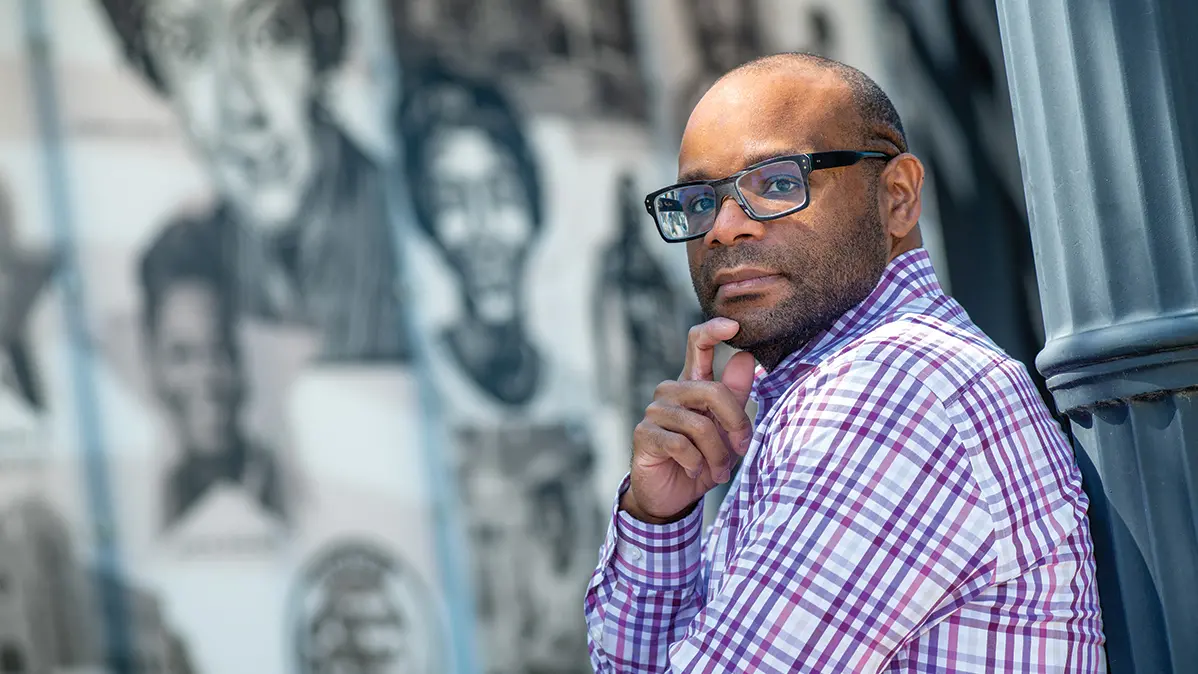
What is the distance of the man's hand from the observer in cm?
124

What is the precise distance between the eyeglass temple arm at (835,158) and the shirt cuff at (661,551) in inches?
14.9

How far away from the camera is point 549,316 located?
438 centimetres

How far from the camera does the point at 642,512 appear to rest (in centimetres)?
139

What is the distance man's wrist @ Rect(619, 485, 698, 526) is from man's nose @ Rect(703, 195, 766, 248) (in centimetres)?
29

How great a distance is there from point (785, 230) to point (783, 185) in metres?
0.05

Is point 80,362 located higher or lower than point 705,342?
higher

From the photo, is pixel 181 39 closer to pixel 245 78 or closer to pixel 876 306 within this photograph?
pixel 245 78

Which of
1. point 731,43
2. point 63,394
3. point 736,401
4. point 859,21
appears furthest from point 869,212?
point 859,21

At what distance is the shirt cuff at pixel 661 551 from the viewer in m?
1.39

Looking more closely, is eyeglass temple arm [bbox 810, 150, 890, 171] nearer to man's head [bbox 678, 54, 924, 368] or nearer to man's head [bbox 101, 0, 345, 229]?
man's head [bbox 678, 54, 924, 368]

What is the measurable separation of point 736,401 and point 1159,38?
486mm

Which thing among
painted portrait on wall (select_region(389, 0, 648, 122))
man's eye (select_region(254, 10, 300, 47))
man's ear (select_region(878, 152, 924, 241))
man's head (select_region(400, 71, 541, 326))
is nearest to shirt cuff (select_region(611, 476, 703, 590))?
man's ear (select_region(878, 152, 924, 241))

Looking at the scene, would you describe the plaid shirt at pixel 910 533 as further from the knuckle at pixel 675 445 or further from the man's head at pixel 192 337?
the man's head at pixel 192 337

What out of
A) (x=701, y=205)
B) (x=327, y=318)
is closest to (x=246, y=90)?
(x=327, y=318)
